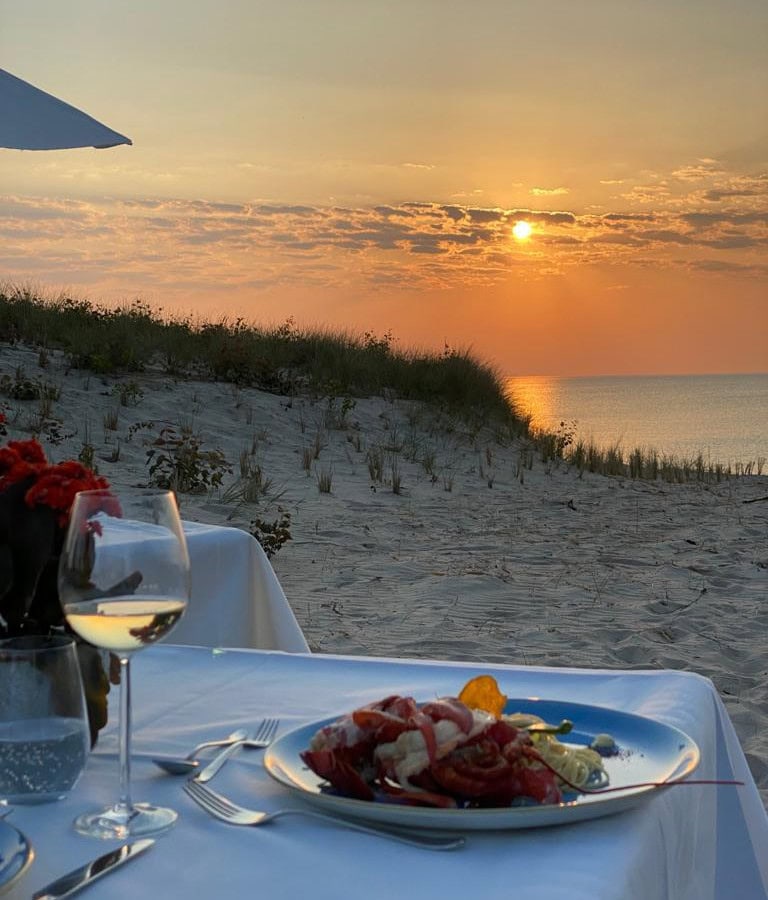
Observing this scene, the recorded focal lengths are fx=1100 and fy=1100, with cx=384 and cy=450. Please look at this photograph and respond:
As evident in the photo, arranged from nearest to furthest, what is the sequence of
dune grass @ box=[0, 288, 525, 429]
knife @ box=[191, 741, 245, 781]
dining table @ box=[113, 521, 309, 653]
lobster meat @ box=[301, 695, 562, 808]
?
lobster meat @ box=[301, 695, 562, 808] → knife @ box=[191, 741, 245, 781] → dining table @ box=[113, 521, 309, 653] → dune grass @ box=[0, 288, 525, 429]

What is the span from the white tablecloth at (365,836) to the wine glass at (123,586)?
42 millimetres

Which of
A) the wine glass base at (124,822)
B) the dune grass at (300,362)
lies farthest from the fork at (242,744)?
the dune grass at (300,362)

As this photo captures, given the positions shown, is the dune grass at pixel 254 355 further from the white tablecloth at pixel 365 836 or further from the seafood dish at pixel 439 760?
the seafood dish at pixel 439 760

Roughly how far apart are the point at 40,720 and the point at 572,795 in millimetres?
540

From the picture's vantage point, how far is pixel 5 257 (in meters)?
19.1

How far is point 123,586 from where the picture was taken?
3.47 ft

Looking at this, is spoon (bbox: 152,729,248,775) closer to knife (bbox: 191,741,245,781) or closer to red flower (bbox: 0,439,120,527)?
knife (bbox: 191,741,245,781)

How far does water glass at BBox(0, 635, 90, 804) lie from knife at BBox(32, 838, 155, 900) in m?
0.16

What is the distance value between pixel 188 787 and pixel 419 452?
44.1ft

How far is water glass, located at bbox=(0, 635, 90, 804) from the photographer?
3.60 ft

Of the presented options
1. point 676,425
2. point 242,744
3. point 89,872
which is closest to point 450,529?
point 242,744

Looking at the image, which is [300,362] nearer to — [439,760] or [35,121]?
[35,121]

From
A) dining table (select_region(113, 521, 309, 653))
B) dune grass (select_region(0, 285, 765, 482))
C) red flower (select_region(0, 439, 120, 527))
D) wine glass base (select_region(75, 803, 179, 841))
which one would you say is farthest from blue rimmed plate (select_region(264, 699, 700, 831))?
dune grass (select_region(0, 285, 765, 482))

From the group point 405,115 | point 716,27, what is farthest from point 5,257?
point 716,27
